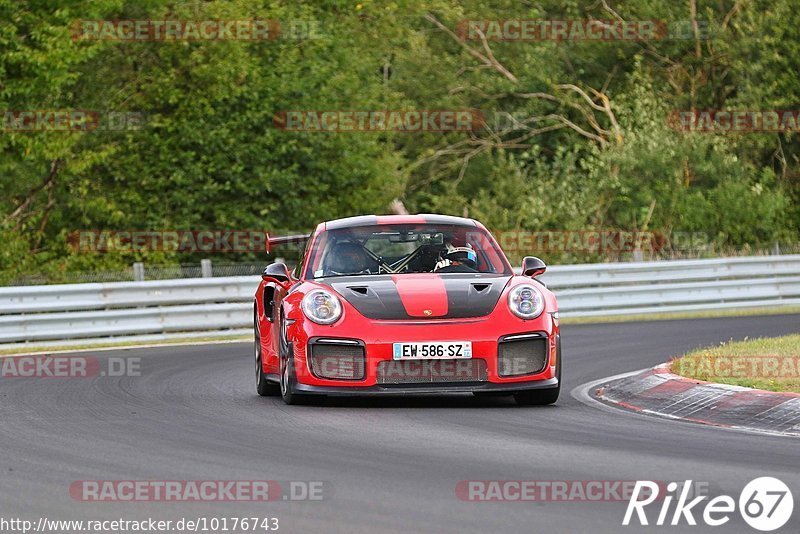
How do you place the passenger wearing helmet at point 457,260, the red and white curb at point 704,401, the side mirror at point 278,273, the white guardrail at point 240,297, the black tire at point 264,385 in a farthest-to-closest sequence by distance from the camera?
the white guardrail at point 240,297 < the black tire at point 264,385 < the passenger wearing helmet at point 457,260 < the side mirror at point 278,273 < the red and white curb at point 704,401

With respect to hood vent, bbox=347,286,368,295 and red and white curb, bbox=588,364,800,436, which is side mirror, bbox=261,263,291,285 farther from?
red and white curb, bbox=588,364,800,436

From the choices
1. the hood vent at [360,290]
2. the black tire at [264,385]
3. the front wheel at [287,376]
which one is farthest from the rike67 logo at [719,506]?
the black tire at [264,385]

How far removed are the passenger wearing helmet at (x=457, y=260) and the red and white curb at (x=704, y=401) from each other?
1382 mm

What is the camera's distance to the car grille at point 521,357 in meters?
10.9

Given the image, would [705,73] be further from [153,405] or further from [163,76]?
[153,405]

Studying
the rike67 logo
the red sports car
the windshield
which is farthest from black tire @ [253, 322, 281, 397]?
the rike67 logo

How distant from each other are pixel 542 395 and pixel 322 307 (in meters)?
1.66

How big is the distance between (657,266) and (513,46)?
21905 millimetres

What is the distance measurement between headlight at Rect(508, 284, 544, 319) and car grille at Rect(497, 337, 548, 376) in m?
0.19

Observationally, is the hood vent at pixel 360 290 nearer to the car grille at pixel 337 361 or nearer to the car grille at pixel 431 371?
the car grille at pixel 337 361

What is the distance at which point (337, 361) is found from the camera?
10.9 m

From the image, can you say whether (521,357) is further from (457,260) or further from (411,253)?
(411,253)

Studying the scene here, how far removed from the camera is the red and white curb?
9.82 meters

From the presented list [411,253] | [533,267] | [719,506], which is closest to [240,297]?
[411,253]
